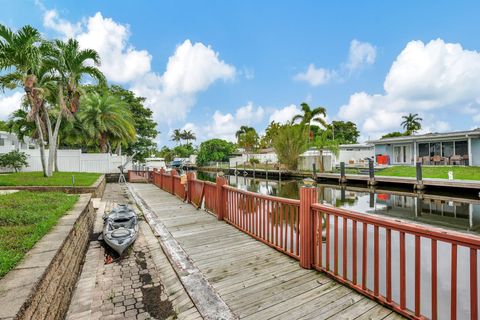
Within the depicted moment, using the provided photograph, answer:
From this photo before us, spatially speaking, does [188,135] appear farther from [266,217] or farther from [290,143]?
[266,217]

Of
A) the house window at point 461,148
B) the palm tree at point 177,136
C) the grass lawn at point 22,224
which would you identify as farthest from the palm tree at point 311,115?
the palm tree at point 177,136

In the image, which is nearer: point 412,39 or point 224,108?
point 412,39

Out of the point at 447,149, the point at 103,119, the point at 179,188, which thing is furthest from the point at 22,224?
the point at 447,149

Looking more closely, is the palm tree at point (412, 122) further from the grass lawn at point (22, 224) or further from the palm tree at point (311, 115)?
the grass lawn at point (22, 224)

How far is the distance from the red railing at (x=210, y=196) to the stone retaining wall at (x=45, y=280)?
3241mm

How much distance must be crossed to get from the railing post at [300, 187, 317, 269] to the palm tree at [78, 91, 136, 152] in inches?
757

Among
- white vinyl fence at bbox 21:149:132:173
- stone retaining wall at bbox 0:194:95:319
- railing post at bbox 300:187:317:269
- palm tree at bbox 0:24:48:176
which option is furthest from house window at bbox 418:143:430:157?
palm tree at bbox 0:24:48:176

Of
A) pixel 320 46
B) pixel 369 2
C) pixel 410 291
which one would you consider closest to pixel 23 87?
pixel 410 291

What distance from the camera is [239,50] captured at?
22.6 m

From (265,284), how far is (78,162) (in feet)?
59.9

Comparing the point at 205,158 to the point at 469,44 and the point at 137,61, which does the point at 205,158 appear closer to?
the point at 137,61

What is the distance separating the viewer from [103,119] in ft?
62.7

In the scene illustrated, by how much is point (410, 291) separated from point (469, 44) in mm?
18525

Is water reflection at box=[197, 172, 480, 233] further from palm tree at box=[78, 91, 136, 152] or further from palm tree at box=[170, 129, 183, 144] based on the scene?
palm tree at box=[170, 129, 183, 144]
